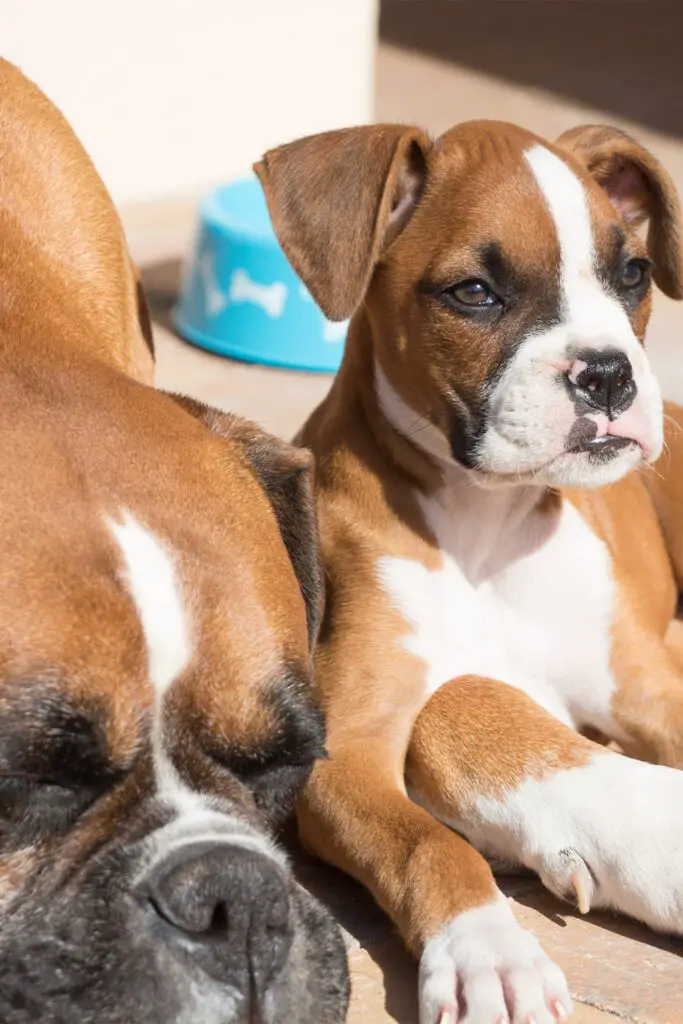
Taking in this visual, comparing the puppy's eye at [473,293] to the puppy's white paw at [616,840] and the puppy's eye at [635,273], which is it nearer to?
the puppy's eye at [635,273]

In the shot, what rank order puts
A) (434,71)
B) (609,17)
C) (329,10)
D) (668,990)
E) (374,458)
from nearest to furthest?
(668,990) → (374,458) → (329,10) → (434,71) → (609,17)

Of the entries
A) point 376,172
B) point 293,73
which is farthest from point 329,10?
point 376,172

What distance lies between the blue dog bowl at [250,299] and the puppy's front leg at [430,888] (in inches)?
139

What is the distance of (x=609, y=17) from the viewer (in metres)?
16.9

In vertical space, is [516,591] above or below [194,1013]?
below

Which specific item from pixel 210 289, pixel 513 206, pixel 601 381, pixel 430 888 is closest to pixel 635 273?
pixel 513 206

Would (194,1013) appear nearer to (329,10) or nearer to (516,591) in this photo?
(516,591)

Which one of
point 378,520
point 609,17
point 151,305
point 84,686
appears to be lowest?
point 609,17

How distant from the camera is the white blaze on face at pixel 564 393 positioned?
4.25m

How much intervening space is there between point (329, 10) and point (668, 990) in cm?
754

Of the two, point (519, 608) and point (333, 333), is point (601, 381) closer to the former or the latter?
point (519, 608)

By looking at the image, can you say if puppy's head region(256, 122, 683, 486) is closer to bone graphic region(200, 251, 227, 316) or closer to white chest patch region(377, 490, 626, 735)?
white chest patch region(377, 490, 626, 735)

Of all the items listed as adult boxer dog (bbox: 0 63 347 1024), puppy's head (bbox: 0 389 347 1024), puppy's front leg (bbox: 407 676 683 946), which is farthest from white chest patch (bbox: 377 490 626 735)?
puppy's head (bbox: 0 389 347 1024)

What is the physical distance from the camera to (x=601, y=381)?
4230mm
